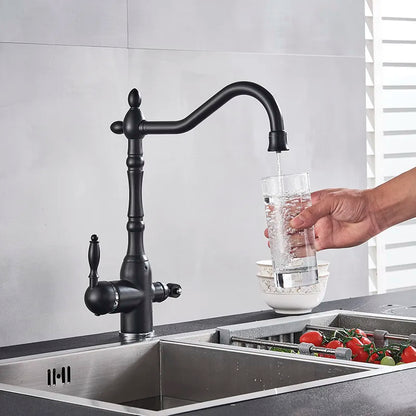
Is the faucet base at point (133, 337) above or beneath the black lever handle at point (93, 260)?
beneath

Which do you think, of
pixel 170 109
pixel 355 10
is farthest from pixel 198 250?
pixel 355 10

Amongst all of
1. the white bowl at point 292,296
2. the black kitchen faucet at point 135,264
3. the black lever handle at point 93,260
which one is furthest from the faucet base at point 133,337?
the white bowl at point 292,296

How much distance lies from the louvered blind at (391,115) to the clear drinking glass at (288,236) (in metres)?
2.66

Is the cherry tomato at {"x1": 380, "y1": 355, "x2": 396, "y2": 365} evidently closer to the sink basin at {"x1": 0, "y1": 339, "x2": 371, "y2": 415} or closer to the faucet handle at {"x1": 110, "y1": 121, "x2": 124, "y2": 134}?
the sink basin at {"x1": 0, "y1": 339, "x2": 371, "y2": 415}

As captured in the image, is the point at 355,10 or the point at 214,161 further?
the point at 355,10

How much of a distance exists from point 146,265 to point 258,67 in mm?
1559

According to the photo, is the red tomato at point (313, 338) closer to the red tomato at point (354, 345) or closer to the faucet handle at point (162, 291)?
the red tomato at point (354, 345)

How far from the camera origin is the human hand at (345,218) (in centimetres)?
198

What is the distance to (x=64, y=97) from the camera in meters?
2.98

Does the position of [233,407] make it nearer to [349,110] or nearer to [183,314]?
[183,314]

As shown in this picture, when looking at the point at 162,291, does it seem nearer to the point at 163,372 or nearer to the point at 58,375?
the point at 163,372

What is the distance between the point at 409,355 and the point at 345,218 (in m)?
0.32

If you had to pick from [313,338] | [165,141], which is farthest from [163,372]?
[165,141]

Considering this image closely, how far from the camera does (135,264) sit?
206cm
